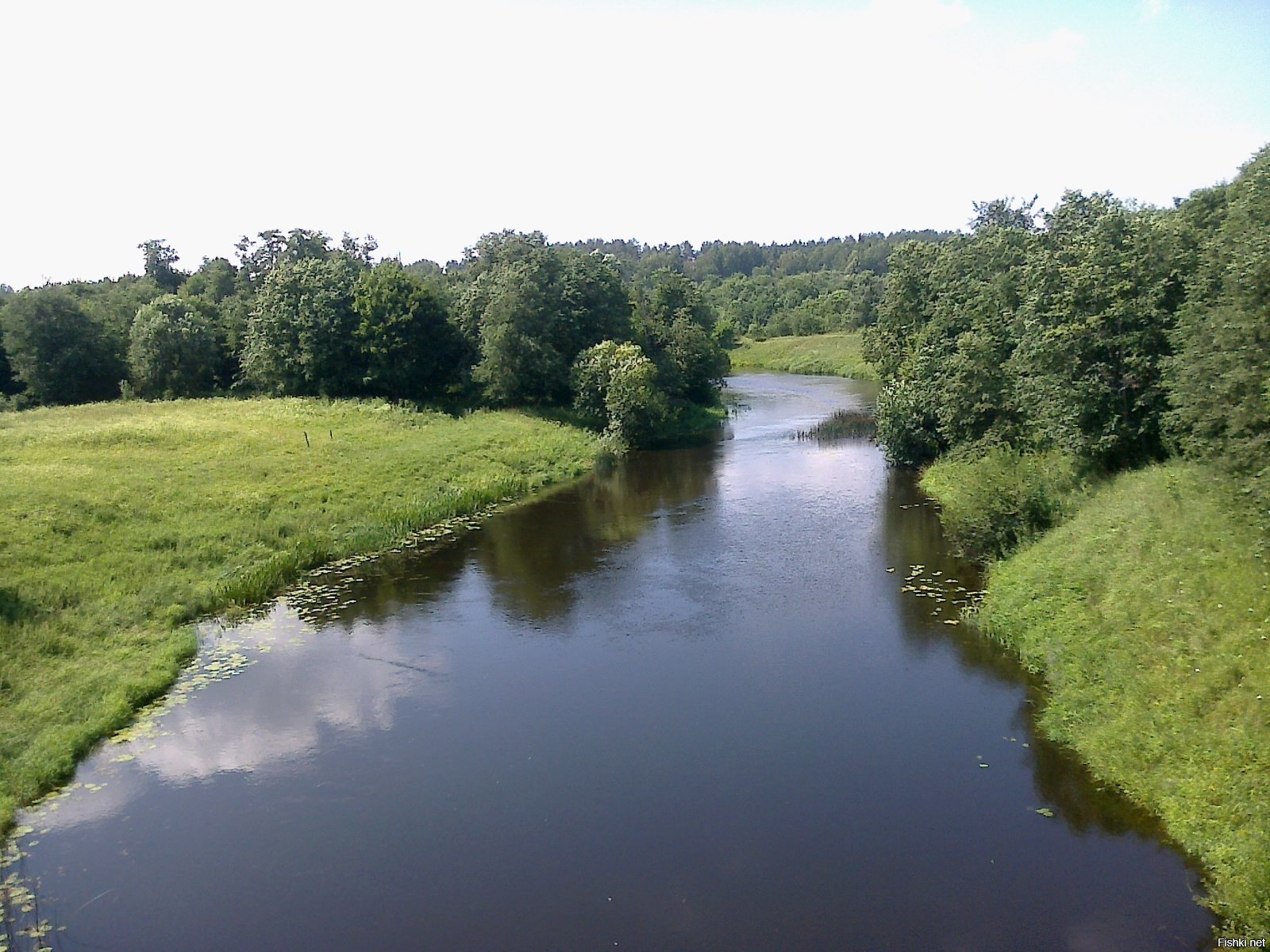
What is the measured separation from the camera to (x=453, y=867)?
41.9 ft

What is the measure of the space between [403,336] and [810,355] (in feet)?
173

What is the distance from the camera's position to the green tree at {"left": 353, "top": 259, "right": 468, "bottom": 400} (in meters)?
49.7

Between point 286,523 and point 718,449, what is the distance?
23.5 metres

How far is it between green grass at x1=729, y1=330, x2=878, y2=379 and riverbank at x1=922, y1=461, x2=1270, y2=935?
A: 57.4 metres

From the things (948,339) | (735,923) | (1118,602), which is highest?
(948,339)

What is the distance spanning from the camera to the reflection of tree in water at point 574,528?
968 inches

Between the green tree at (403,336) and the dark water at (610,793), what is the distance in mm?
27738

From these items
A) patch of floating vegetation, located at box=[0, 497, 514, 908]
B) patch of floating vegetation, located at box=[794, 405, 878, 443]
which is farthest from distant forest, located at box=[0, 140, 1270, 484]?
patch of floating vegetation, located at box=[0, 497, 514, 908]

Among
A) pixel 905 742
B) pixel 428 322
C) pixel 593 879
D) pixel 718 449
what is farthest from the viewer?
pixel 428 322

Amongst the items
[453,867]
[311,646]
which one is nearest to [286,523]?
[311,646]

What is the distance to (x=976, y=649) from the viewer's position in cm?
1948

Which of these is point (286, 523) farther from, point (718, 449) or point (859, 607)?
point (718, 449)

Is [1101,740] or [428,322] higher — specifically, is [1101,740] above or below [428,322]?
below

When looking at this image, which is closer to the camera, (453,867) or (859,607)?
(453,867)
